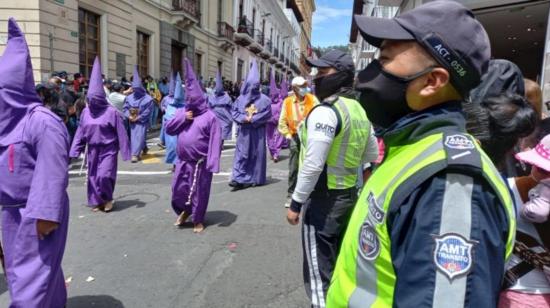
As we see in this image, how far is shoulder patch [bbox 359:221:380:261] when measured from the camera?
1200 millimetres

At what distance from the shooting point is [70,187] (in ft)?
26.2

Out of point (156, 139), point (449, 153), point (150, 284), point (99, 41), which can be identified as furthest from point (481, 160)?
point (99, 41)

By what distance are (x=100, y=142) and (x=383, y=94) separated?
5741 mm

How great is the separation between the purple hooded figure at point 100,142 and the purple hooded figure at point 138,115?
475 centimetres

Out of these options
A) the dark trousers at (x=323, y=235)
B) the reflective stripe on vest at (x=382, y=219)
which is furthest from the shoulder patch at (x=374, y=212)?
the dark trousers at (x=323, y=235)

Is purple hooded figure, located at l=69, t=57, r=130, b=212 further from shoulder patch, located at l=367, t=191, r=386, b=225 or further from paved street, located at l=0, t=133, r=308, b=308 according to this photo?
shoulder patch, located at l=367, t=191, r=386, b=225

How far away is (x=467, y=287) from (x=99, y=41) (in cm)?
1695

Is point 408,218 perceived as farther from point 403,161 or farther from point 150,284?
point 150,284

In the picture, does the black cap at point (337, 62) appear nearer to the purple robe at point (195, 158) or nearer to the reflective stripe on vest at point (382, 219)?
the reflective stripe on vest at point (382, 219)

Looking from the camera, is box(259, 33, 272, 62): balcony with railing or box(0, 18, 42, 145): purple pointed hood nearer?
box(0, 18, 42, 145): purple pointed hood

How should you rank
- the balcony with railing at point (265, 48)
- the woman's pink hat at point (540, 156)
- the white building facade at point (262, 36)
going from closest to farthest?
1. the woman's pink hat at point (540, 156)
2. the white building facade at point (262, 36)
3. the balcony with railing at point (265, 48)

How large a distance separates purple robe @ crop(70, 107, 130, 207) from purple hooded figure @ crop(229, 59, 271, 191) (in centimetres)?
234

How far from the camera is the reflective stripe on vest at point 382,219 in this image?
1114 millimetres

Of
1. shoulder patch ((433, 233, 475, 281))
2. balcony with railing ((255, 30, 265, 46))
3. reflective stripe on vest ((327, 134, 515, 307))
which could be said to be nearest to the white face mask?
reflective stripe on vest ((327, 134, 515, 307))
